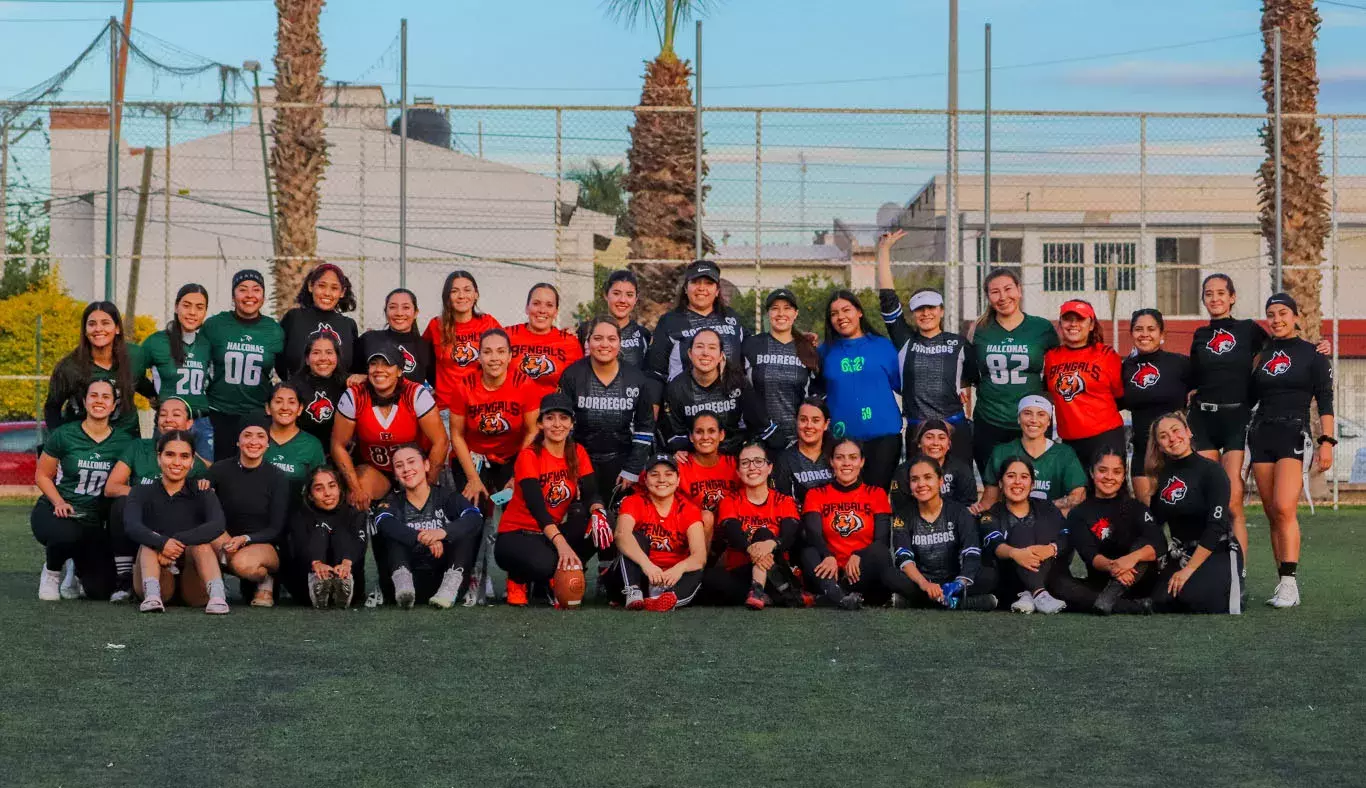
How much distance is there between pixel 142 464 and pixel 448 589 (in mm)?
1667

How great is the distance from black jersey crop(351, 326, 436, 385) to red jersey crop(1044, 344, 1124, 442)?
317 cm

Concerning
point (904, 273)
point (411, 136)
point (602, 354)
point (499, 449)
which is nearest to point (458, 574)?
point (499, 449)

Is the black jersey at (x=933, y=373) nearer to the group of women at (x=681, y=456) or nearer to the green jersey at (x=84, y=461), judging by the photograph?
the group of women at (x=681, y=456)

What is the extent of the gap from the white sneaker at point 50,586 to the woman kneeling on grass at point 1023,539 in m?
4.56

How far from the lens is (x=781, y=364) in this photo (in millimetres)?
7785

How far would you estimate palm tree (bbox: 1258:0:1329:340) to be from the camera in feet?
52.3

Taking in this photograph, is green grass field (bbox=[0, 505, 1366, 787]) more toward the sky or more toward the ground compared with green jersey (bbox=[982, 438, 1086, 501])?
more toward the ground

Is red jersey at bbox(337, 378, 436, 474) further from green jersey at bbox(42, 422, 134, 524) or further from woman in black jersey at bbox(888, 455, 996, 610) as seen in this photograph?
woman in black jersey at bbox(888, 455, 996, 610)

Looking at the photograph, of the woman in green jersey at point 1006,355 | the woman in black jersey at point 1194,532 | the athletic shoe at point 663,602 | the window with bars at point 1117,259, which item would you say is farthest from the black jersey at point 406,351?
the window with bars at point 1117,259

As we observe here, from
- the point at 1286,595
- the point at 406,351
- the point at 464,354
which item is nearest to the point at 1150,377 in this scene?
the point at 1286,595

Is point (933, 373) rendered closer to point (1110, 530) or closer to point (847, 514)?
point (847, 514)

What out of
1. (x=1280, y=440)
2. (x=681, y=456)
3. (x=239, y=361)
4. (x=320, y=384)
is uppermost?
(x=239, y=361)

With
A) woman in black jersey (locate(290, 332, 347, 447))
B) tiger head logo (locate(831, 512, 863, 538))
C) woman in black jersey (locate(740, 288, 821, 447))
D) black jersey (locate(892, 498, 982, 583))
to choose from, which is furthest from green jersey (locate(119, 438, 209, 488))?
black jersey (locate(892, 498, 982, 583))

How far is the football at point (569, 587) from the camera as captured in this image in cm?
749
